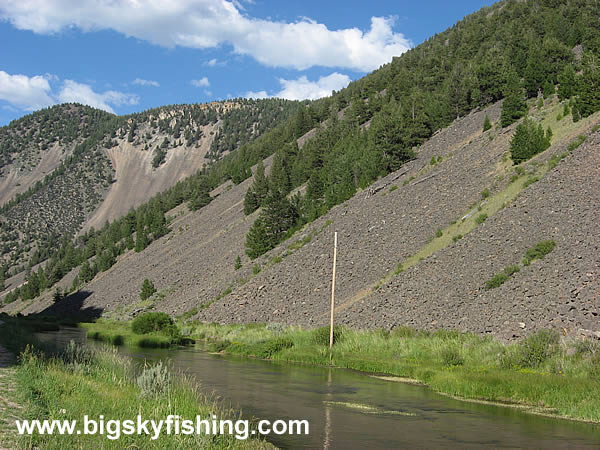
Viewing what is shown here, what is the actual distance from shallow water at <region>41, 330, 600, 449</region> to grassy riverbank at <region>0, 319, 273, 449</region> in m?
3.20

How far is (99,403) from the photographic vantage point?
13.8 m

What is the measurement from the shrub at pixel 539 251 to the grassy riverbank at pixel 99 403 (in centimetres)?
2672

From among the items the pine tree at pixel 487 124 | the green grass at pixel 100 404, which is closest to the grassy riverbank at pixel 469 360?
the green grass at pixel 100 404

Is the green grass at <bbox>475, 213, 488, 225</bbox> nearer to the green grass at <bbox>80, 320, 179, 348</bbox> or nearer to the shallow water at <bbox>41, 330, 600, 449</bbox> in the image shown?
the shallow water at <bbox>41, 330, 600, 449</bbox>

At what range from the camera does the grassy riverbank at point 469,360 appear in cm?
2167

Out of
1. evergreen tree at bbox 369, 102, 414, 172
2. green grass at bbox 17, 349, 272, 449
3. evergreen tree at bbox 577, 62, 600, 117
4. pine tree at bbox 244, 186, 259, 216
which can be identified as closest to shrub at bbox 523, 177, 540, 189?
evergreen tree at bbox 577, 62, 600, 117

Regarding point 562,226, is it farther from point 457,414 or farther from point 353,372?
point 457,414

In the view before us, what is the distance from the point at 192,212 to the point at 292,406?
101 metres

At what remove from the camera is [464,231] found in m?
47.3

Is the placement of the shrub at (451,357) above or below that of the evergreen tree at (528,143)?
below

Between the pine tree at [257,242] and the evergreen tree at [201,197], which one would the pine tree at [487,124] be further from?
the evergreen tree at [201,197]

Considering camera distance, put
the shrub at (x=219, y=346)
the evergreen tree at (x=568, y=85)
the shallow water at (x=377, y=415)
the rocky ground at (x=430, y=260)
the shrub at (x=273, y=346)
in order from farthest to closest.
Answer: the evergreen tree at (x=568, y=85), the shrub at (x=219, y=346), the shrub at (x=273, y=346), the rocky ground at (x=430, y=260), the shallow water at (x=377, y=415)

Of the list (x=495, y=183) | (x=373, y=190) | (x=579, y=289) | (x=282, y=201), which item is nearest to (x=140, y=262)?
(x=282, y=201)

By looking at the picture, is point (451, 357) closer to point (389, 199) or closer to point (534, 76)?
point (389, 199)
